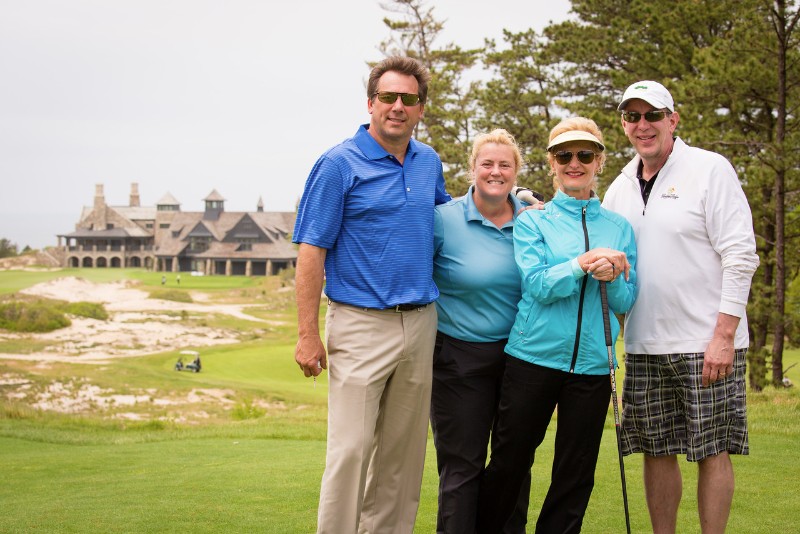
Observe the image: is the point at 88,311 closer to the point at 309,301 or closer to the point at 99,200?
the point at 309,301

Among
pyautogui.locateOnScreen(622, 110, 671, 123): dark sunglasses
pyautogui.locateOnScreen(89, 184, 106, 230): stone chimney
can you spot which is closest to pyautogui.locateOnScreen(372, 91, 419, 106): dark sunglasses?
pyautogui.locateOnScreen(622, 110, 671, 123): dark sunglasses

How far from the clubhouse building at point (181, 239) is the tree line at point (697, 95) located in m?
61.0

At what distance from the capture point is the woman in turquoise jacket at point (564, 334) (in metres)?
3.87

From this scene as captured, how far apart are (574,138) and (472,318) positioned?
0.98 metres

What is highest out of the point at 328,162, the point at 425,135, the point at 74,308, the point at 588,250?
the point at 425,135

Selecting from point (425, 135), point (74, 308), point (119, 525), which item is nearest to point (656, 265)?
point (119, 525)

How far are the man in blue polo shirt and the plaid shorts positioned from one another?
1.03 m

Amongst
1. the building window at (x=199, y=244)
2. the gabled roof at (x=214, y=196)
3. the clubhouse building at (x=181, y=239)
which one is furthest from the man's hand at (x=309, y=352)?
the gabled roof at (x=214, y=196)

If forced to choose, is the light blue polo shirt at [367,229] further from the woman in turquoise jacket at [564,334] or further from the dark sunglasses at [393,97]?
the woman in turquoise jacket at [564,334]

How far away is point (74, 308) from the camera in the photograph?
43.3 metres

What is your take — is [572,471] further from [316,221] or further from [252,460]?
[252,460]

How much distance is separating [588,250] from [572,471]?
104 cm

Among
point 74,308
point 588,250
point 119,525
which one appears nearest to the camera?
point 588,250

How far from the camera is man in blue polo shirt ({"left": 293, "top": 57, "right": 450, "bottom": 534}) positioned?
4012 millimetres
